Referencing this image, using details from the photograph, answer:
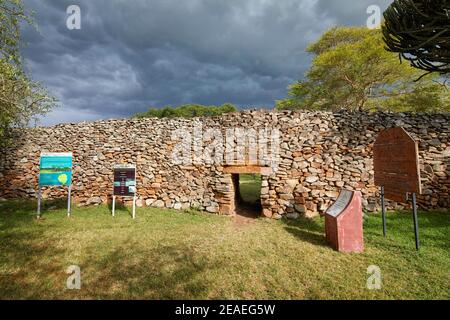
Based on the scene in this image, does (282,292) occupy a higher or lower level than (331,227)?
lower

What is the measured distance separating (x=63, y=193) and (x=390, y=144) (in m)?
12.2

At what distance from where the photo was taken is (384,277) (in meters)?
3.78

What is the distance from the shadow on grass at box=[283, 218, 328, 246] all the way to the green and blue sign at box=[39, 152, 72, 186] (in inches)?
295

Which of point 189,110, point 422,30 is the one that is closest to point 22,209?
point 422,30

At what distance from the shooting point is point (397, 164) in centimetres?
492

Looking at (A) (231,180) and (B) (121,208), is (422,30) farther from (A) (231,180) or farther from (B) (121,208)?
(B) (121,208)

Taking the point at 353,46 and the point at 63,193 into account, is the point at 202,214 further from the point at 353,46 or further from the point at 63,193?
the point at 353,46

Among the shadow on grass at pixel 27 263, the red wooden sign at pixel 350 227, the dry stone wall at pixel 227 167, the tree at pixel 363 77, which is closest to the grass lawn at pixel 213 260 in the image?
the shadow on grass at pixel 27 263

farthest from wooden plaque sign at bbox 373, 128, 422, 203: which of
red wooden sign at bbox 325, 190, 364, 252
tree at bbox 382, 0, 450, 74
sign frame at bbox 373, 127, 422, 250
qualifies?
tree at bbox 382, 0, 450, 74

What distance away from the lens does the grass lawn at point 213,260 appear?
3.40 meters

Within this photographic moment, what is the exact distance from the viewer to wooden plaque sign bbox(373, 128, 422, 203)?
4418 millimetres

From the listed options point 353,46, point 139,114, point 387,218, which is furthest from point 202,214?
point 139,114

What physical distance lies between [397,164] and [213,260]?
15.0ft

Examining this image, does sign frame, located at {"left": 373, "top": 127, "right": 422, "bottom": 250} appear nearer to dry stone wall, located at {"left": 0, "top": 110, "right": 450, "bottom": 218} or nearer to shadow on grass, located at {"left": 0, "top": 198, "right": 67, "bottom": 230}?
dry stone wall, located at {"left": 0, "top": 110, "right": 450, "bottom": 218}
